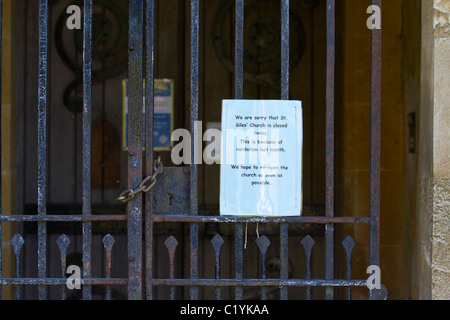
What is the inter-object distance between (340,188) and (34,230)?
2.09m

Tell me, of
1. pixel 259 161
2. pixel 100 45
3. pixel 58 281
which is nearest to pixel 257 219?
pixel 259 161

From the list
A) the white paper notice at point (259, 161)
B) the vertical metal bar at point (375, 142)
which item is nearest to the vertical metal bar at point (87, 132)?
the white paper notice at point (259, 161)

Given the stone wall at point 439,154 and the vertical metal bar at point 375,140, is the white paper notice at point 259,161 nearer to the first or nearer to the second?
the vertical metal bar at point 375,140

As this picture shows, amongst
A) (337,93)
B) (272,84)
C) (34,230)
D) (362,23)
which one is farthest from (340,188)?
(34,230)

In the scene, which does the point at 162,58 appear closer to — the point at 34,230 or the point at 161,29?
the point at 161,29

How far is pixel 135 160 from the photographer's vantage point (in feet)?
6.31

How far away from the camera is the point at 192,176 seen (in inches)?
76.5

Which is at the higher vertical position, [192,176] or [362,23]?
[362,23]

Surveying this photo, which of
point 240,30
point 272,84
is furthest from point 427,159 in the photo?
point 272,84

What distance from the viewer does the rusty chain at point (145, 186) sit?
6.12ft

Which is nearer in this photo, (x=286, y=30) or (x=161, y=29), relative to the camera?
(x=286, y=30)

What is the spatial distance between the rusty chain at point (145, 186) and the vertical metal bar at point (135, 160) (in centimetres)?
3

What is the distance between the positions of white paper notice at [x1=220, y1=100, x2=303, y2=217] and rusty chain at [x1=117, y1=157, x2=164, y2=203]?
0.27 metres
